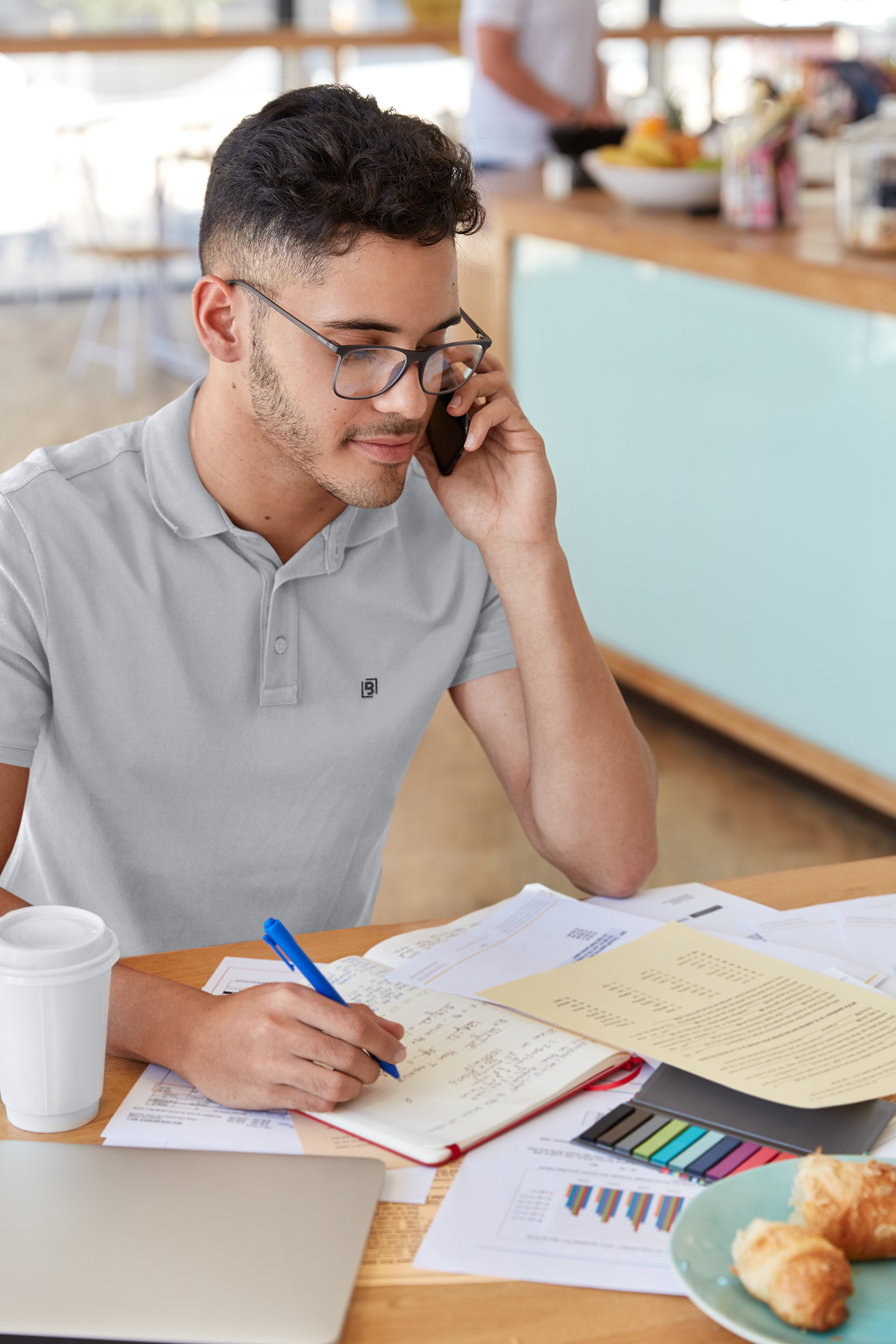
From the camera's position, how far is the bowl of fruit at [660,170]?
288cm

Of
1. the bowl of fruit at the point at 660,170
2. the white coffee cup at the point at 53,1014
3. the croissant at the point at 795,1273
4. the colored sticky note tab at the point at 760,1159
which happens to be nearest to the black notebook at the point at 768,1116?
the colored sticky note tab at the point at 760,1159

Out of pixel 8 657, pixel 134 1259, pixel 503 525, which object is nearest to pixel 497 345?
pixel 503 525

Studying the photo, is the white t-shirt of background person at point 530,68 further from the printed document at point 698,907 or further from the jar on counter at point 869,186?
the printed document at point 698,907

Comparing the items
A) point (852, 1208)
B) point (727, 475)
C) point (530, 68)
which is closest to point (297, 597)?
point (852, 1208)

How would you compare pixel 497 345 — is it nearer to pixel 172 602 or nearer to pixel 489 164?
pixel 489 164

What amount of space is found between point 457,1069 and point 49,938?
0.25 m

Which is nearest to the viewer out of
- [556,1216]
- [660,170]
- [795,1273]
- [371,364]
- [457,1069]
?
[795,1273]

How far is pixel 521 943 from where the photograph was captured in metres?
1.03

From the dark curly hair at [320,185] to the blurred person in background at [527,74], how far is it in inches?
101

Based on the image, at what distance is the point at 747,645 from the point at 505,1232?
84.7 inches

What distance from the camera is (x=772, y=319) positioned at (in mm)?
→ 2584

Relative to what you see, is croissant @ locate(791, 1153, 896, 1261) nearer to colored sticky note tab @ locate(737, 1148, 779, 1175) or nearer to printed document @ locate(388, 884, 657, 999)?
colored sticky note tab @ locate(737, 1148, 779, 1175)

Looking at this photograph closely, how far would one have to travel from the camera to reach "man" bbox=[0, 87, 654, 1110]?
109cm

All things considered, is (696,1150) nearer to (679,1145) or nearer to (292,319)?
(679,1145)
